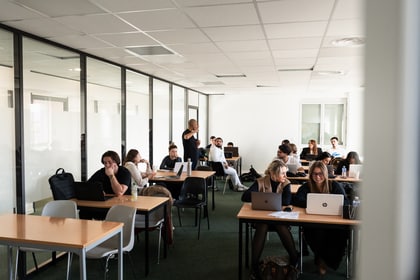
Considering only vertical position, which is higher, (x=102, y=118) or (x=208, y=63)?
(x=208, y=63)

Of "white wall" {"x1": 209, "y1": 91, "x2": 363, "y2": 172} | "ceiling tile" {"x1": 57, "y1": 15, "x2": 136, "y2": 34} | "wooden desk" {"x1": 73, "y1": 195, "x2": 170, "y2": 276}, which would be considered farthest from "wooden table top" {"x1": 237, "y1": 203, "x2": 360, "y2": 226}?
"white wall" {"x1": 209, "y1": 91, "x2": 363, "y2": 172}

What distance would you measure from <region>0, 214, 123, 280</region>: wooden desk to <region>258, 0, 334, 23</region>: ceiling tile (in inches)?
87.9

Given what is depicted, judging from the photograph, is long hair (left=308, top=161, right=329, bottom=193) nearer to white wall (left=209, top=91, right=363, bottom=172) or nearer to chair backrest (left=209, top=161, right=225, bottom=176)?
chair backrest (left=209, top=161, right=225, bottom=176)

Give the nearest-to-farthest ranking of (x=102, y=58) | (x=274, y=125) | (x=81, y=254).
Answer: (x=81, y=254) < (x=102, y=58) < (x=274, y=125)

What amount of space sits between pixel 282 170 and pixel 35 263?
2891mm

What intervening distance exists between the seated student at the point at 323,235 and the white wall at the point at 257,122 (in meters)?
7.27

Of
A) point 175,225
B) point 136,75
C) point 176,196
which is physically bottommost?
point 175,225

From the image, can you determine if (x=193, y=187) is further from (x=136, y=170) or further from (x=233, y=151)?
(x=233, y=151)

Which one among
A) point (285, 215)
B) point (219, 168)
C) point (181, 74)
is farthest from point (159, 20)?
point (219, 168)

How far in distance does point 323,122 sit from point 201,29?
812cm

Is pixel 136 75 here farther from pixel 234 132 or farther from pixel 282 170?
pixel 234 132

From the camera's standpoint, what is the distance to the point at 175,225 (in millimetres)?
5297

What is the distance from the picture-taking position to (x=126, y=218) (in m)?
3.11

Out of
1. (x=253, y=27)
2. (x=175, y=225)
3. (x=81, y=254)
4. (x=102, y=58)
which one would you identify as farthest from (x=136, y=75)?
(x=81, y=254)
